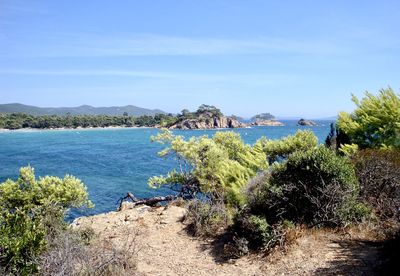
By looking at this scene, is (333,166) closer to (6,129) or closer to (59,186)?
(59,186)

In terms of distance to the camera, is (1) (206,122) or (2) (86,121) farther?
(2) (86,121)

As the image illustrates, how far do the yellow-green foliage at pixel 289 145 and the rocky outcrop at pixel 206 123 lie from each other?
123m

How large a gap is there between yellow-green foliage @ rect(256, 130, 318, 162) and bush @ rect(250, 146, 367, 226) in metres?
7.38

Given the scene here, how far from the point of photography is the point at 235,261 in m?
9.75

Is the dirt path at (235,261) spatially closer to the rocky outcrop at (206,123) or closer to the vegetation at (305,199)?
the vegetation at (305,199)

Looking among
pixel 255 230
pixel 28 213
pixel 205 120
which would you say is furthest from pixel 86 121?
pixel 255 230

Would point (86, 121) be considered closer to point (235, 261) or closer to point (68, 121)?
point (68, 121)

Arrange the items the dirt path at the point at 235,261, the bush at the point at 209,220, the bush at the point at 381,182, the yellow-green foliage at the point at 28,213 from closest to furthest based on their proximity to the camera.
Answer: the yellow-green foliage at the point at 28,213 < the dirt path at the point at 235,261 < the bush at the point at 381,182 < the bush at the point at 209,220

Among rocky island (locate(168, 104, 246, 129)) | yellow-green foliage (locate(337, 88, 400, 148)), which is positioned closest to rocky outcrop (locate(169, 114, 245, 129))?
rocky island (locate(168, 104, 246, 129))

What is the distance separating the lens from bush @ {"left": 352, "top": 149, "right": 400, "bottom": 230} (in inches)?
400

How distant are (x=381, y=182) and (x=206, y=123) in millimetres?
136706

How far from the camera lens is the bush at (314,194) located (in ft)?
32.1

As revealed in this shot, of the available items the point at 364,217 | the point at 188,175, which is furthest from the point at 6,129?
the point at 364,217

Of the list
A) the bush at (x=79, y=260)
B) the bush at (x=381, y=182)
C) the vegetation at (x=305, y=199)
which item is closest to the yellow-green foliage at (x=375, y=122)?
the vegetation at (x=305, y=199)
